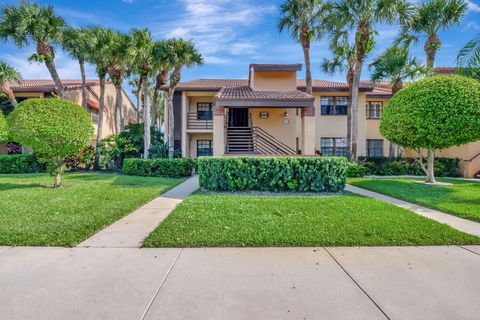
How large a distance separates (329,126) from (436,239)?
17.4 metres

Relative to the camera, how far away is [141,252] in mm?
4383

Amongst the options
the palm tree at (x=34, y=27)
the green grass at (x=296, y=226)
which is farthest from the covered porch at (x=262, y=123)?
the palm tree at (x=34, y=27)

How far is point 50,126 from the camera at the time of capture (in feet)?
32.2

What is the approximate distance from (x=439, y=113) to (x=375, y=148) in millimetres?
11775

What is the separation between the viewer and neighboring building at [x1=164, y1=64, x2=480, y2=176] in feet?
57.2

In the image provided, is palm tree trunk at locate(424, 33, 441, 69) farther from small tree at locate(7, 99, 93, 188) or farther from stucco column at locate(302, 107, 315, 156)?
small tree at locate(7, 99, 93, 188)

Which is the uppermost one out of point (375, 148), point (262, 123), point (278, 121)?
point (278, 121)

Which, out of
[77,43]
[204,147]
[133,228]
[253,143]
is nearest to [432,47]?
[253,143]

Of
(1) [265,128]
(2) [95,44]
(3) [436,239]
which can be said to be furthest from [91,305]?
(2) [95,44]

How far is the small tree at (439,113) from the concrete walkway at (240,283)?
8011mm

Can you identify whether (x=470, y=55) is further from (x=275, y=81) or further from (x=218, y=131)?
(x=275, y=81)

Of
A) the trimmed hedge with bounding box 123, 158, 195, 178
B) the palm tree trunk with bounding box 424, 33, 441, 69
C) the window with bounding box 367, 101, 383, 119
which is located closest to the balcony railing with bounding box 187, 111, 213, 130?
the trimmed hedge with bounding box 123, 158, 195, 178

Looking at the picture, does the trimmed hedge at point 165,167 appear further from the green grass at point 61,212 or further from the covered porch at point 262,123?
the green grass at point 61,212

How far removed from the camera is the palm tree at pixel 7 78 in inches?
749
